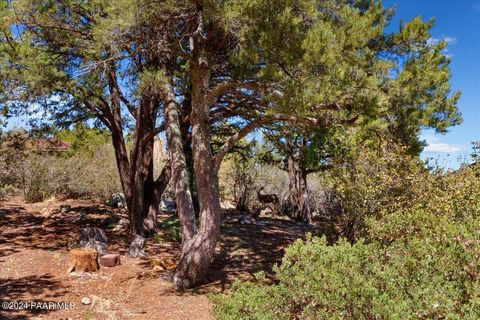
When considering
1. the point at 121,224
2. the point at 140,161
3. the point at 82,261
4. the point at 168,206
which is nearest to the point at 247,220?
the point at 168,206

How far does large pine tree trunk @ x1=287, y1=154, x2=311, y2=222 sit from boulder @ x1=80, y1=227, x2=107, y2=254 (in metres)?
9.90

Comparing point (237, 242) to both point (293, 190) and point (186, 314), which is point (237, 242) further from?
point (293, 190)

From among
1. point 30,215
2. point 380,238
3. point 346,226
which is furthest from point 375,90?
point 30,215

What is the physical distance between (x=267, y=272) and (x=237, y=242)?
99.8 inches

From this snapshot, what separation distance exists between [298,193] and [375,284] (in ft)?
46.0

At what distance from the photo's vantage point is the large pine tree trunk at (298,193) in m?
17.1

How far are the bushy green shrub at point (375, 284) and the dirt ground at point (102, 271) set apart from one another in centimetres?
257

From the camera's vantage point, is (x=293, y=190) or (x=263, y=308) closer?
(x=263, y=308)

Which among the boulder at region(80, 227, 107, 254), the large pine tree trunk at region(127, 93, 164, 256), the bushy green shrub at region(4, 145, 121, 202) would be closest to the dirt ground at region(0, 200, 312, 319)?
the boulder at region(80, 227, 107, 254)

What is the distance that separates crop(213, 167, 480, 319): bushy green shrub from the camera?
9.61 feet

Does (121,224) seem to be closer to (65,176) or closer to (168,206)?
(168,206)

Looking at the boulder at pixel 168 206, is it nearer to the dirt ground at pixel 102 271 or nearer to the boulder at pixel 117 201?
the boulder at pixel 117 201

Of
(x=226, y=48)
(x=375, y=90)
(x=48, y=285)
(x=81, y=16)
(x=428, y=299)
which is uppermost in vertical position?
(x=81, y=16)

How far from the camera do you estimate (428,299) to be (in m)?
2.90
